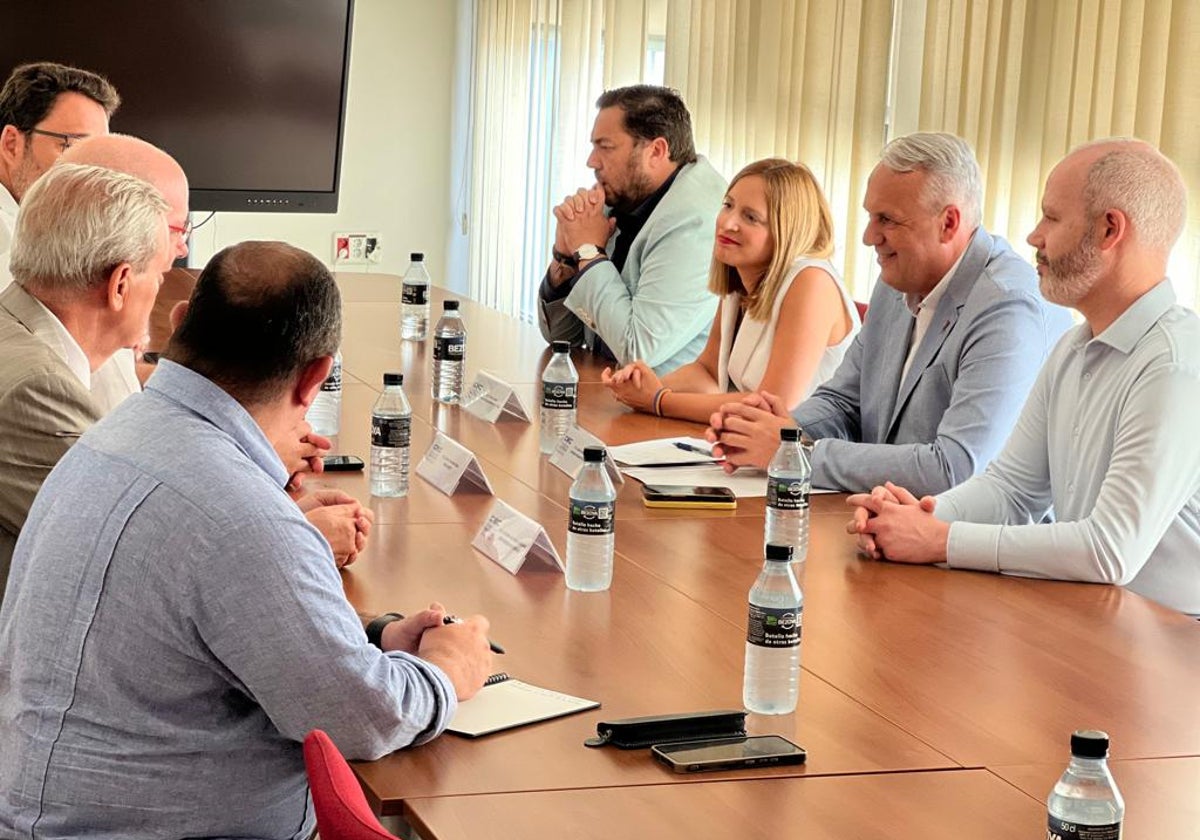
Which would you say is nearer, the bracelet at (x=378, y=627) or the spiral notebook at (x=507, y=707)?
the spiral notebook at (x=507, y=707)

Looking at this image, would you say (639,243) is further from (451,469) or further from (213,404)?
(213,404)

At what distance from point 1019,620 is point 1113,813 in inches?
32.5

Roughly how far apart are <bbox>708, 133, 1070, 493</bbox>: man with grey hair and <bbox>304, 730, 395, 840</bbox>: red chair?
1.84m

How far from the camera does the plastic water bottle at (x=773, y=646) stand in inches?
71.2

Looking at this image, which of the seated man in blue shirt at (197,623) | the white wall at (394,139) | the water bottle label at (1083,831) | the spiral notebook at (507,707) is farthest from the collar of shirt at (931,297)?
the white wall at (394,139)

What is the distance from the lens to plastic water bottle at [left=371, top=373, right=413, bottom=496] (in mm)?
2746

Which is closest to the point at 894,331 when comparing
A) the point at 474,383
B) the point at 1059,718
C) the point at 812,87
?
the point at 474,383

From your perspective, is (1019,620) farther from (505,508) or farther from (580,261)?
(580,261)

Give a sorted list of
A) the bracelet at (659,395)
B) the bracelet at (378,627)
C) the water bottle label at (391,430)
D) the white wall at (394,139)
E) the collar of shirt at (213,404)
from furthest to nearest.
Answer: the white wall at (394,139) → the bracelet at (659,395) → the water bottle label at (391,430) → the bracelet at (378,627) → the collar of shirt at (213,404)

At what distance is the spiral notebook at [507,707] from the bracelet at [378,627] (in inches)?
6.3

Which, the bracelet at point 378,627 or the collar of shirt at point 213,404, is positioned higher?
the collar of shirt at point 213,404

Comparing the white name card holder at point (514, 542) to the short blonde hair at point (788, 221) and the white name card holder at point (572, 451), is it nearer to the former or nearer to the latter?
the white name card holder at point (572, 451)

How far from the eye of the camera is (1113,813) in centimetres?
140

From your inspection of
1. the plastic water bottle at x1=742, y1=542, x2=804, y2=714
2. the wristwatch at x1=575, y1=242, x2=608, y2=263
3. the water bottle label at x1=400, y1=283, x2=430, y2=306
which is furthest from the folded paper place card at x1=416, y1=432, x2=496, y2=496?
the water bottle label at x1=400, y1=283, x2=430, y2=306
